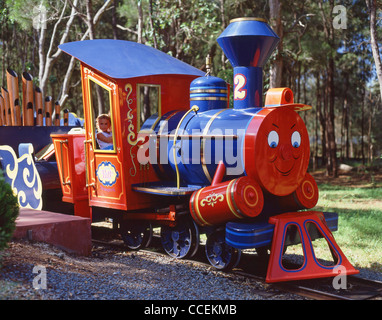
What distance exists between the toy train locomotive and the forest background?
5.41 m

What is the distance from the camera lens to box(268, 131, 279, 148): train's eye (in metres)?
5.91

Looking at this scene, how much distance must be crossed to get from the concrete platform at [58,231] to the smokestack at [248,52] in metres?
2.66

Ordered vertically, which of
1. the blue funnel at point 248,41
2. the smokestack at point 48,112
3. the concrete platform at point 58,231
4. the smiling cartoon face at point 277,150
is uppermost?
the blue funnel at point 248,41

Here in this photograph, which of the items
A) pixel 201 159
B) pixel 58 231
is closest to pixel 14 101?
pixel 58 231

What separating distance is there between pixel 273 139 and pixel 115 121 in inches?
87.2

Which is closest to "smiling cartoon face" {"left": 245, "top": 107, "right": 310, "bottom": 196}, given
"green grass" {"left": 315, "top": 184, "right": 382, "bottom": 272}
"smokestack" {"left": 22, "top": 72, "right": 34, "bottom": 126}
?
"green grass" {"left": 315, "top": 184, "right": 382, "bottom": 272}

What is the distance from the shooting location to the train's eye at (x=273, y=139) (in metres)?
5.91

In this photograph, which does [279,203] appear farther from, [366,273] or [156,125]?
[156,125]

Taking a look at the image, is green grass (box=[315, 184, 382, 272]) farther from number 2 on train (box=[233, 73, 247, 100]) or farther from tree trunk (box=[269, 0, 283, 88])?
tree trunk (box=[269, 0, 283, 88])

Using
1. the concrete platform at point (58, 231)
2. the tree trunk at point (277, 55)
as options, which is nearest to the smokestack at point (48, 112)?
the concrete platform at point (58, 231)

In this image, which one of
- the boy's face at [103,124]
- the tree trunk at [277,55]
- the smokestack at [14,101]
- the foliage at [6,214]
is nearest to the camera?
the foliage at [6,214]

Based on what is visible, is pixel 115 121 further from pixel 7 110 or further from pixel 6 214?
pixel 7 110

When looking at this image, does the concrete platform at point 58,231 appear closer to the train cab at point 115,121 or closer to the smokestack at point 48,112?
the train cab at point 115,121
